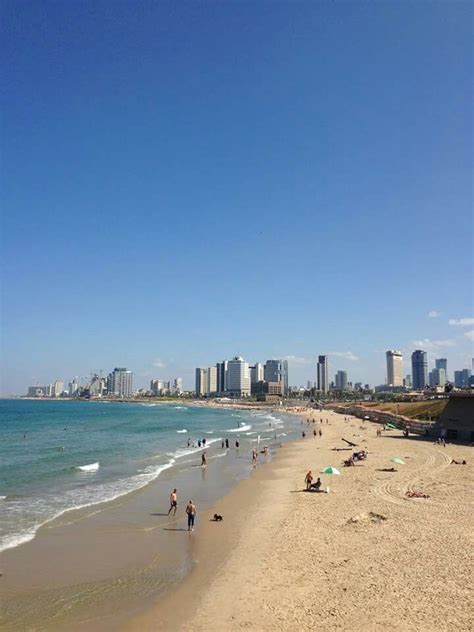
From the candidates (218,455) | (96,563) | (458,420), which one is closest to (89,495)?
(96,563)

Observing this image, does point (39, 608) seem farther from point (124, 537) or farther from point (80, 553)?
point (124, 537)

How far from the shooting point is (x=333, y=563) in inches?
585

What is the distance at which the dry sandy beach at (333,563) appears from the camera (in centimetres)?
1146

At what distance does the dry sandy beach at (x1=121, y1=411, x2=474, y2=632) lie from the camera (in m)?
11.5

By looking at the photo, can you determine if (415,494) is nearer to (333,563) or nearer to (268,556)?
(333,563)

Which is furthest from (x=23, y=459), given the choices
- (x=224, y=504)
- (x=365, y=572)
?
(x=365, y=572)

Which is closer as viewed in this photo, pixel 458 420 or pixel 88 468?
pixel 88 468

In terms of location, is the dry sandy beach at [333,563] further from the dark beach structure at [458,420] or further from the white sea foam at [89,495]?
the dark beach structure at [458,420]

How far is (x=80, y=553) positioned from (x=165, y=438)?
154 ft

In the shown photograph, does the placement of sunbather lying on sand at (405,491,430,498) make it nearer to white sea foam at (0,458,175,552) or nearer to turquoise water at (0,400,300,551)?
white sea foam at (0,458,175,552)

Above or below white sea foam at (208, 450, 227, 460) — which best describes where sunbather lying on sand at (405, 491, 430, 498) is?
above

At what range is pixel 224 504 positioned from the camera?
984 inches

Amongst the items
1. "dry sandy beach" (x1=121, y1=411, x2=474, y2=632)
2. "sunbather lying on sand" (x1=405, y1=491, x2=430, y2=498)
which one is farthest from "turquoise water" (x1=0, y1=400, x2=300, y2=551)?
"sunbather lying on sand" (x1=405, y1=491, x2=430, y2=498)

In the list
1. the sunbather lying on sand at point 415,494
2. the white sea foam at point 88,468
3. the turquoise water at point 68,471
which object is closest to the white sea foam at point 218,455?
the turquoise water at point 68,471
